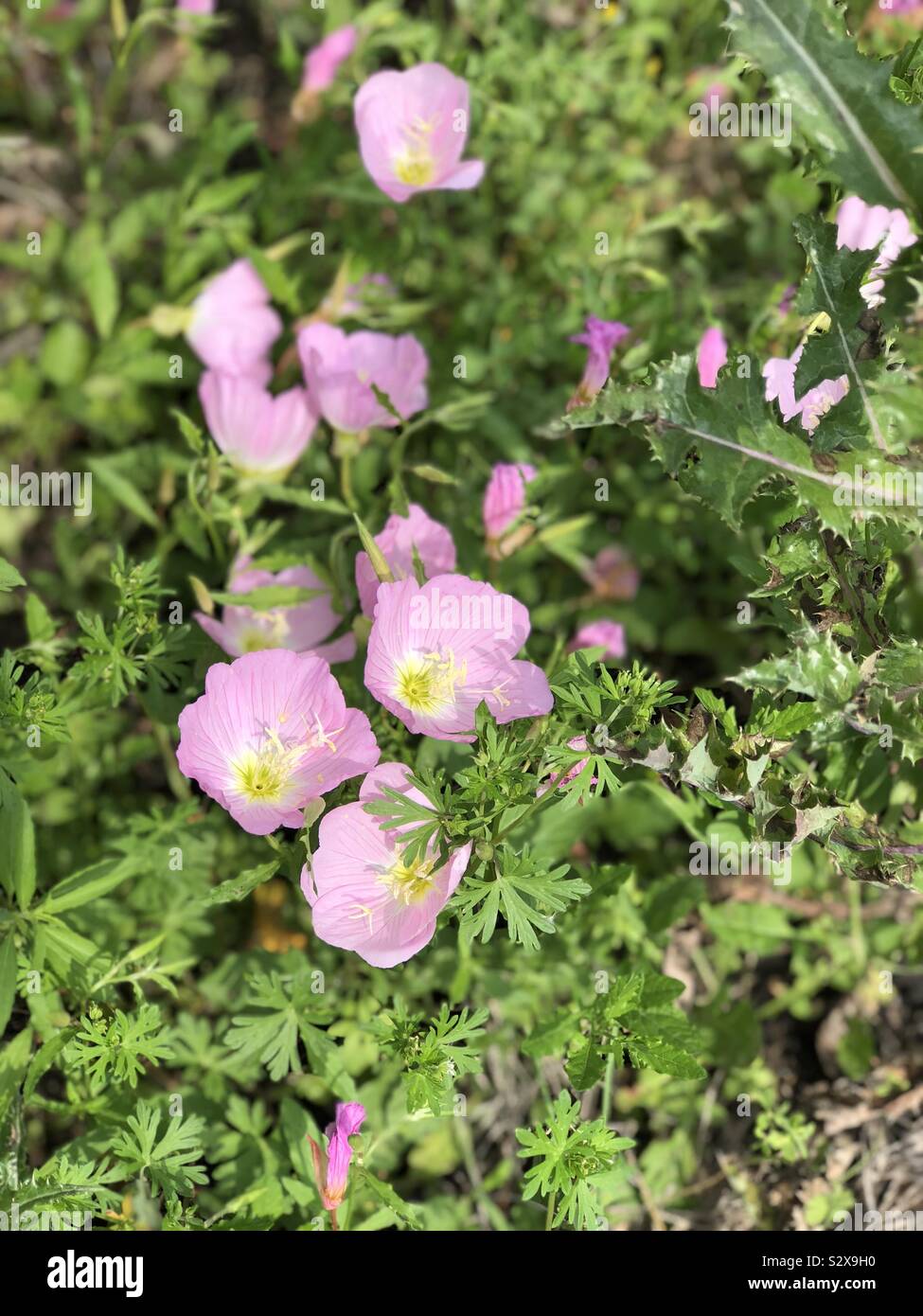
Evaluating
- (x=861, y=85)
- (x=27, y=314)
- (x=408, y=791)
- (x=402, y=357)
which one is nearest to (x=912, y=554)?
A: (x=861, y=85)

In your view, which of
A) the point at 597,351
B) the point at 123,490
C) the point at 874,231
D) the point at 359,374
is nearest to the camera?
the point at 597,351

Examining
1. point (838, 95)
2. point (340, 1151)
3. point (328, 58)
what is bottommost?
point (340, 1151)

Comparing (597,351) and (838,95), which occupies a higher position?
(838,95)

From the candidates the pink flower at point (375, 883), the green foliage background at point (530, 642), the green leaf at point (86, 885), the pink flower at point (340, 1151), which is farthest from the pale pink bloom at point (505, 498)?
the pink flower at point (340, 1151)

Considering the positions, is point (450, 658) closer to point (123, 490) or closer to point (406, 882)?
point (406, 882)

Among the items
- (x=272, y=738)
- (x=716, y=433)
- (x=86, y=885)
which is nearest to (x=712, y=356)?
(x=716, y=433)

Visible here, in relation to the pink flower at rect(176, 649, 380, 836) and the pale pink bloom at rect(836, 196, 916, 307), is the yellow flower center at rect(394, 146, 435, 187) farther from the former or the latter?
the pink flower at rect(176, 649, 380, 836)

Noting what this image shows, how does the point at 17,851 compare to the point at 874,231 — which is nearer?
the point at 17,851
